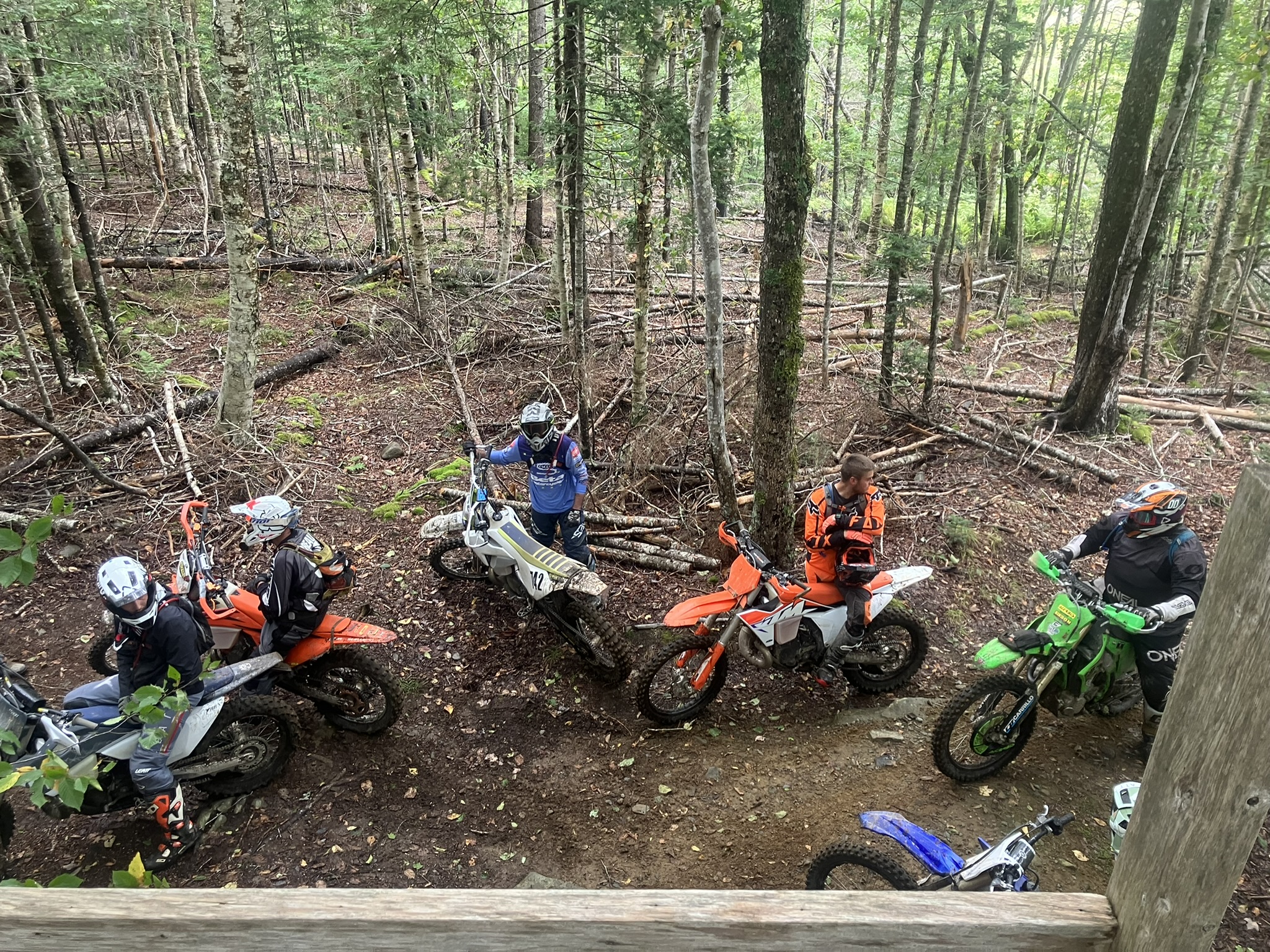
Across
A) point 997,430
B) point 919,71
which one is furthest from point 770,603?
point 919,71

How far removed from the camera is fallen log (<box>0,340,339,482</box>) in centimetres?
761

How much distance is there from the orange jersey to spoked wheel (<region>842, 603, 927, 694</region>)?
0.64m

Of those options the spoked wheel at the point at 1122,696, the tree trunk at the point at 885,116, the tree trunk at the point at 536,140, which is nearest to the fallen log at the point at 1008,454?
the spoked wheel at the point at 1122,696

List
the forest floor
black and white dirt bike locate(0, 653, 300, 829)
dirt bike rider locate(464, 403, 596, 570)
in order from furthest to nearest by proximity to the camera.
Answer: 1. dirt bike rider locate(464, 403, 596, 570)
2. the forest floor
3. black and white dirt bike locate(0, 653, 300, 829)

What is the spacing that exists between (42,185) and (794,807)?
11.2 meters

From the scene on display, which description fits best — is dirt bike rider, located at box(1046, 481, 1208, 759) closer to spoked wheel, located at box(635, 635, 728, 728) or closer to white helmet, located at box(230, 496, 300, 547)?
spoked wheel, located at box(635, 635, 728, 728)

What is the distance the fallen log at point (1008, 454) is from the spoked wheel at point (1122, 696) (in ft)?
12.3

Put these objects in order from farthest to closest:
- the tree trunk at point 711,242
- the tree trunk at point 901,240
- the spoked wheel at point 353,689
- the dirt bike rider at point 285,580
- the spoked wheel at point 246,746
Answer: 1. the tree trunk at point 901,240
2. the tree trunk at point 711,242
3. the spoked wheel at point 353,689
4. the dirt bike rider at point 285,580
5. the spoked wheel at point 246,746

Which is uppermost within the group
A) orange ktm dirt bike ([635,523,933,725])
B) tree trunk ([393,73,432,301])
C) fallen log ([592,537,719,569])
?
tree trunk ([393,73,432,301])

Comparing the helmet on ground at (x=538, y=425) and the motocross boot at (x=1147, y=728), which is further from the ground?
the helmet on ground at (x=538, y=425)

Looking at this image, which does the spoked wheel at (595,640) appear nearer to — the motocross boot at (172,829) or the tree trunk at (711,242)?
the tree trunk at (711,242)

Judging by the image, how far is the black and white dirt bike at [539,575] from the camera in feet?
18.5

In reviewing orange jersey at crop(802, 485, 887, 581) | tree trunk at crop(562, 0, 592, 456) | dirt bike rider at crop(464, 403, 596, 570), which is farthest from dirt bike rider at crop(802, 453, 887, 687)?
tree trunk at crop(562, 0, 592, 456)

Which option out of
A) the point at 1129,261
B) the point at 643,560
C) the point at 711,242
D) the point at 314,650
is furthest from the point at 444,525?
the point at 1129,261
